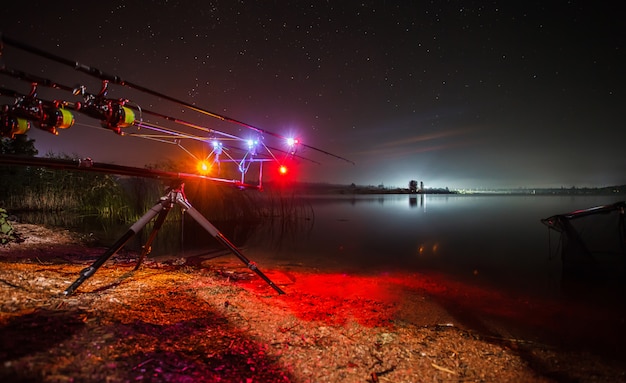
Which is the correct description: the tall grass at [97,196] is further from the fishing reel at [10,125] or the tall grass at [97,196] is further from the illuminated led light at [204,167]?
the fishing reel at [10,125]

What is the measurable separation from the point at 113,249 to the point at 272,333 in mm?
2909

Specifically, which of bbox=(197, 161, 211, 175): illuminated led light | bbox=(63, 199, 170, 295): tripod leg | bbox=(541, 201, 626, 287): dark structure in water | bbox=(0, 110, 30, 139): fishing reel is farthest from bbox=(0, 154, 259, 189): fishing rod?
bbox=(541, 201, 626, 287): dark structure in water

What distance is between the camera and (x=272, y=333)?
4.68m

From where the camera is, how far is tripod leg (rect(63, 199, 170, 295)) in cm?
455

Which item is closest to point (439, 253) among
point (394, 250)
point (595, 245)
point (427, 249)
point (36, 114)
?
point (427, 249)

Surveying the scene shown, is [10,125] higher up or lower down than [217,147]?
lower down

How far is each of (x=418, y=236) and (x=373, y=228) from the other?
4.77 meters

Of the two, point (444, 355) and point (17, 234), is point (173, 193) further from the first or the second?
point (17, 234)

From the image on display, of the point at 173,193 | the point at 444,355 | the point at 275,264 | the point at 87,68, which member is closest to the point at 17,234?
the point at 275,264

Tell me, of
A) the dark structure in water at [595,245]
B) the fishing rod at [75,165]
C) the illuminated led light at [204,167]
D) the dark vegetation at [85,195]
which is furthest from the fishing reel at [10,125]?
the dark vegetation at [85,195]

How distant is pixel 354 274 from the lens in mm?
11789

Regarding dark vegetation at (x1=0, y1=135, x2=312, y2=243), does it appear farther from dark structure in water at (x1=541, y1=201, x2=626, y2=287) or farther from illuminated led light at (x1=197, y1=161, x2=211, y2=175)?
dark structure in water at (x1=541, y1=201, x2=626, y2=287)

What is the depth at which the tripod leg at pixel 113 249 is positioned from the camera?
4551 mm

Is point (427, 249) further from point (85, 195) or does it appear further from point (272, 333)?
point (85, 195)
